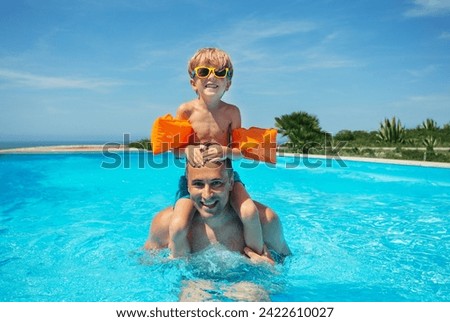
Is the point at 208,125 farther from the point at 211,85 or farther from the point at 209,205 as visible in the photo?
the point at 209,205

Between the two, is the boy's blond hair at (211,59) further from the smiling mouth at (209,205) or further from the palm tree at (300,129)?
the palm tree at (300,129)

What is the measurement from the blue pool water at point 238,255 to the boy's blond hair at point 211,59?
1726 mm

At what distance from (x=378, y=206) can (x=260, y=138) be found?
620 cm

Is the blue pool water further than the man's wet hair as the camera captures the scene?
Yes

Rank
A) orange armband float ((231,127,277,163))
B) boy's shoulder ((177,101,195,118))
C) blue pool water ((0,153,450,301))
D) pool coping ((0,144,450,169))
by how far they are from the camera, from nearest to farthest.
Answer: orange armband float ((231,127,277,163)), boy's shoulder ((177,101,195,118)), blue pool water ((0,153,450,301)), pool coping ((0,144,450,169))

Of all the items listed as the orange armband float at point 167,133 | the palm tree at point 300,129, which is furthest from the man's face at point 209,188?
the palm tree at point 300,129

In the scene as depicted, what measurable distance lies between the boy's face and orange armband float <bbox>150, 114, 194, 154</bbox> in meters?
0.32

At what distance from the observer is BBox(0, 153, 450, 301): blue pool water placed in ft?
13.0

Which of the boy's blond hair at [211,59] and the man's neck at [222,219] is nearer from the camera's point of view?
the boy's blond hair at [211,59]

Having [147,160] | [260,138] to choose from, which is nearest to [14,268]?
[260,138]

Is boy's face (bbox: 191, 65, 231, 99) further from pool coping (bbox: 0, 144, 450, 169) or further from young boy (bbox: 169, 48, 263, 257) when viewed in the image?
pool coping (bbox: 0, 144, 450, 169)

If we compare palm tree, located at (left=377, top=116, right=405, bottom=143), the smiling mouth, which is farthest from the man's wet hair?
palm tree, located at (left=377, top=116, right=405, bottom=143)

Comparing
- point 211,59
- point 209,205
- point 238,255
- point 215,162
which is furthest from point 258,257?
point 211,59

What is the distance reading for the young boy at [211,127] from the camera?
3480mm
